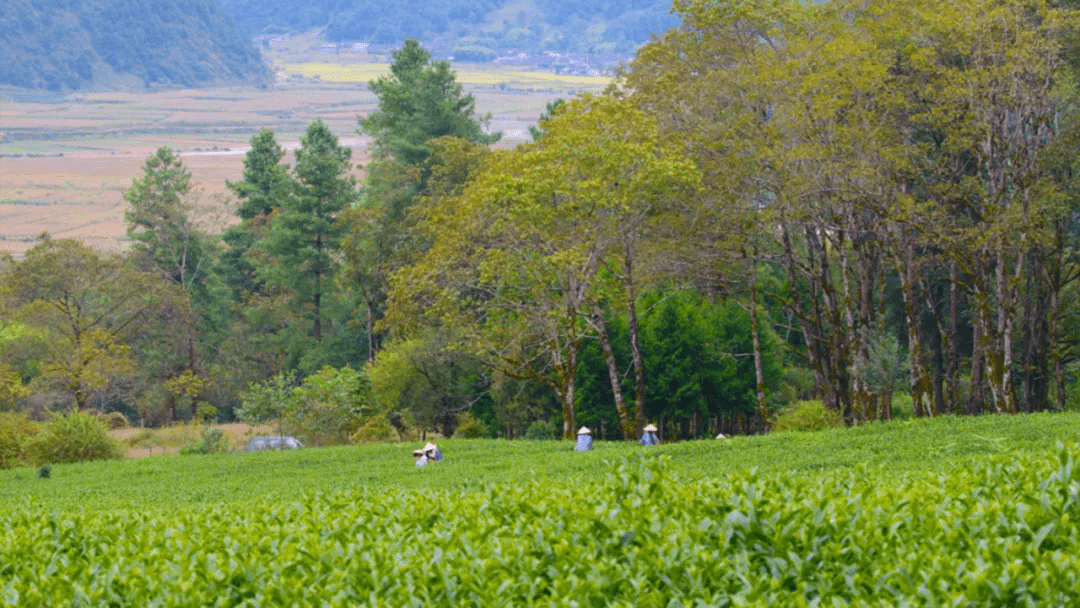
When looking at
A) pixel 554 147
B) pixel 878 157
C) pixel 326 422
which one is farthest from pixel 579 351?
pixel 878 157

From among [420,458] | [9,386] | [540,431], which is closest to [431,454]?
[420,458]

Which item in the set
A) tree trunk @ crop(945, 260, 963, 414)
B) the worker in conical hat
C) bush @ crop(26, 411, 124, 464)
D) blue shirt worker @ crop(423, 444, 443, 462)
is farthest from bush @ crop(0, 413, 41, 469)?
tree trunk @ crop(945, 260, 963, 414)

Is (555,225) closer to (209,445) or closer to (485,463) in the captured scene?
(485,463)

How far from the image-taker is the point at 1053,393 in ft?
140

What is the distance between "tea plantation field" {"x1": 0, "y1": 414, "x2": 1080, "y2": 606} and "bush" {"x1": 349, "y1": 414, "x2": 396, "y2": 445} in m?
29.6

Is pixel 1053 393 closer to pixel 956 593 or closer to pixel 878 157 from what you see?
pixel 878 157

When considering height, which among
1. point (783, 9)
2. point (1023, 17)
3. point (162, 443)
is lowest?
point (162, 443)

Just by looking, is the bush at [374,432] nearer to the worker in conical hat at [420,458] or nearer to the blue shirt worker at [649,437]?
the worker in conical hat at [420,458]

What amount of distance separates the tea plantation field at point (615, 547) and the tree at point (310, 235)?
2077 inches

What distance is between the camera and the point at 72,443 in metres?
34.3

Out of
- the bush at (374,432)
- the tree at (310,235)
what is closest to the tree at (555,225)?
the bush at (374,432)

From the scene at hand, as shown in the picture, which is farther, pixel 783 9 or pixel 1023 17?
pixel 783 9

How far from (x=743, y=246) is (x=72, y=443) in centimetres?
2199

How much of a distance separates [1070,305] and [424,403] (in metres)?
23.4
